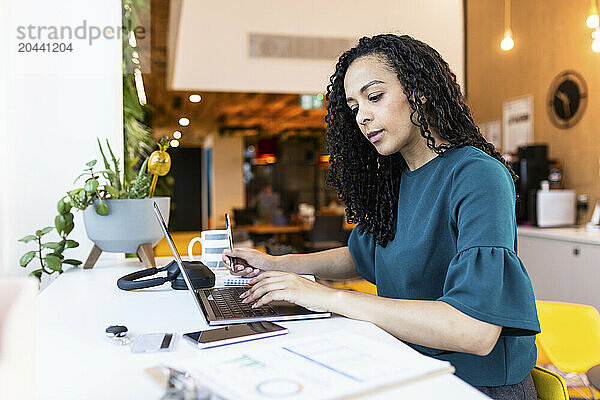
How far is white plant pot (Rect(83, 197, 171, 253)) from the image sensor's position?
5.76 feet

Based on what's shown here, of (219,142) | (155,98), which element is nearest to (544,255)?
(155,98)

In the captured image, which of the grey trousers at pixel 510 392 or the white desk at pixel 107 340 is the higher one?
the white desk at pixel 107 340

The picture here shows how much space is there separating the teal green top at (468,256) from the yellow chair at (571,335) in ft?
2.85

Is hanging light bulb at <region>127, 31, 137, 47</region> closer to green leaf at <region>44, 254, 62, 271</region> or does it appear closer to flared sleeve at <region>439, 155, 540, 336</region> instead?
green leaf at <region>44, 254, 62, 271</region>

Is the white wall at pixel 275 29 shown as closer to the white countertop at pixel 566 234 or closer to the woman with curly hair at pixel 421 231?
the white countertop at pixel 566 234

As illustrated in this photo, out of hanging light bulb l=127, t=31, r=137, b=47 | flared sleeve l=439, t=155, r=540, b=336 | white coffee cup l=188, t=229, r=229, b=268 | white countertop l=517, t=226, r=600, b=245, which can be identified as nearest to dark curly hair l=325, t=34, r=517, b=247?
flared sleeve l=439, t=155, r=540, b=336

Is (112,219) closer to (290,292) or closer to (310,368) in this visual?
(290,292)

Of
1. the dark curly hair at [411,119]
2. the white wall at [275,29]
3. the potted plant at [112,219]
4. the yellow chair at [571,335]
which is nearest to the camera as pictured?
the dark curly hair at [411,119]

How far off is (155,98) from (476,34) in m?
4.37

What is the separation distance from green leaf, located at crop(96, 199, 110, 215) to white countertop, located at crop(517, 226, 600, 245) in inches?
117

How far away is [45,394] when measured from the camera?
0.71 meters

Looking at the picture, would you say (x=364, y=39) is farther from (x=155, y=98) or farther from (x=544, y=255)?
(x=544, y=255)

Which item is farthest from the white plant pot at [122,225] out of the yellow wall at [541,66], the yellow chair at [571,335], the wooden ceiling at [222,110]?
the yellow wall at [541,66]

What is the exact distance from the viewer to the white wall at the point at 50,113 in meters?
2.01
